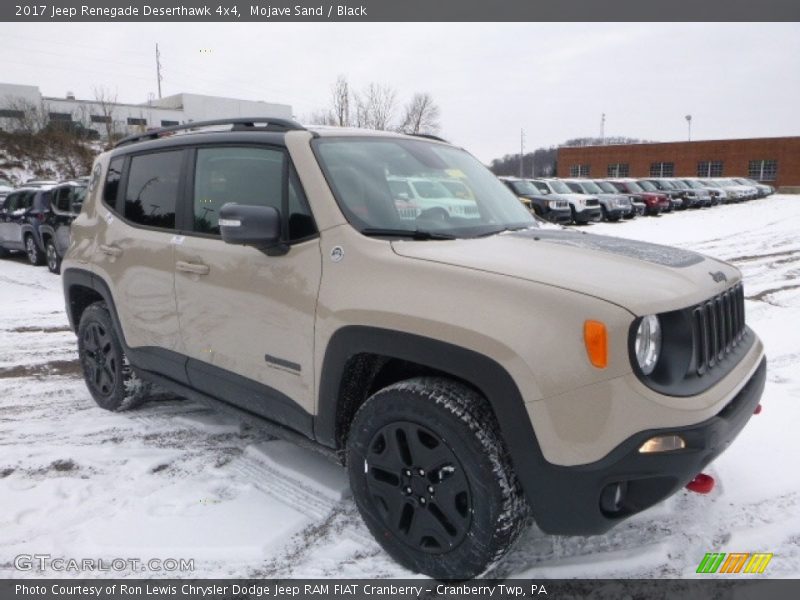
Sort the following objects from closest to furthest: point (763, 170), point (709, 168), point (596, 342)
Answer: point (596, 342)
point (763, 170)
point (709, 168)

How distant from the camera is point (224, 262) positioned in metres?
3.31

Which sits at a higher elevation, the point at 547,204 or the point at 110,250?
the point at 110,250

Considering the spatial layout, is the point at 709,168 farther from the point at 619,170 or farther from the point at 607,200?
the point at 607,200

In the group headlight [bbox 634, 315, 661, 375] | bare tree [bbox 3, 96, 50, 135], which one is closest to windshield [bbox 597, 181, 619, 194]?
headlight [bbox 634, 315, 661, 375]

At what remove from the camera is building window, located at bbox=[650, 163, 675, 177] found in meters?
62.4

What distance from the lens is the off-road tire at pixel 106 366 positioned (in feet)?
14.7

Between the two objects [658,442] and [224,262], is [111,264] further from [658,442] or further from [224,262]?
[658,442]

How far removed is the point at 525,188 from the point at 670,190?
43.9ft

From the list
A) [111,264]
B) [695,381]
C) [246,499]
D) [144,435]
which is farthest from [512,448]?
[111,264]

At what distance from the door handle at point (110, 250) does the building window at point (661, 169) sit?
215ft

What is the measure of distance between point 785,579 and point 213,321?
299cm

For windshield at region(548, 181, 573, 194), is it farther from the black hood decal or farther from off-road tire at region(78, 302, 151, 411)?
the black hood decal

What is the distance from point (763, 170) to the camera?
57969 mm

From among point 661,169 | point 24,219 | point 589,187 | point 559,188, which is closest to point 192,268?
point 24,219
